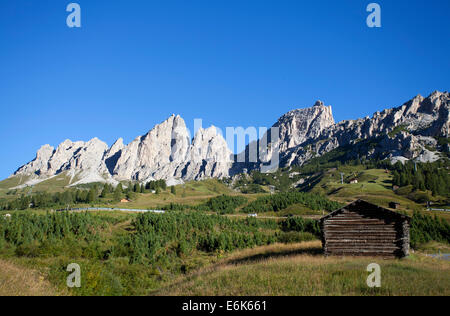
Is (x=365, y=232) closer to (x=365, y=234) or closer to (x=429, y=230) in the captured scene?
(x=365, y=234)

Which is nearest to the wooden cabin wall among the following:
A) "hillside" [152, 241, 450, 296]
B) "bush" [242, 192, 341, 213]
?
"hillside" [152, 241, 450, 296]

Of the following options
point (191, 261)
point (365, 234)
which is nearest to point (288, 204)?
point (191, 261)

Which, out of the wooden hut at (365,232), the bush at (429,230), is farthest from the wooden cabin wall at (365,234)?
the bush at (429,230)

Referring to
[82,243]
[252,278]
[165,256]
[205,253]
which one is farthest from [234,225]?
[252,278]

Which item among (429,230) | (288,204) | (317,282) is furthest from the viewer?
(288,204)

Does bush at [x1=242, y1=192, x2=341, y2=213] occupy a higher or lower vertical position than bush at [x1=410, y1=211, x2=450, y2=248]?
higher

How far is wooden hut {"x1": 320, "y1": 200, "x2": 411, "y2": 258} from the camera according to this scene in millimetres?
28173

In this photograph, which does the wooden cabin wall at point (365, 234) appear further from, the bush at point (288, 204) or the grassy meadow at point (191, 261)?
the bush at point (288, 204)

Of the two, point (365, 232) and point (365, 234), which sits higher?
point (365, 232)

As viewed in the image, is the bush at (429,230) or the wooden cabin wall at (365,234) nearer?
the wooden cabin wall at (365,234)

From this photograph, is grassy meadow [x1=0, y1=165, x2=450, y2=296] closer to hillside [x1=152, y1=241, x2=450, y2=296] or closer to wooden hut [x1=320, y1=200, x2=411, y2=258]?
hillside [x1=152, y1=241, x2=450, y2=296]

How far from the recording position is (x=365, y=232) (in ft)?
95.4

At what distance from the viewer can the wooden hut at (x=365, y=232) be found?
1109 inches
